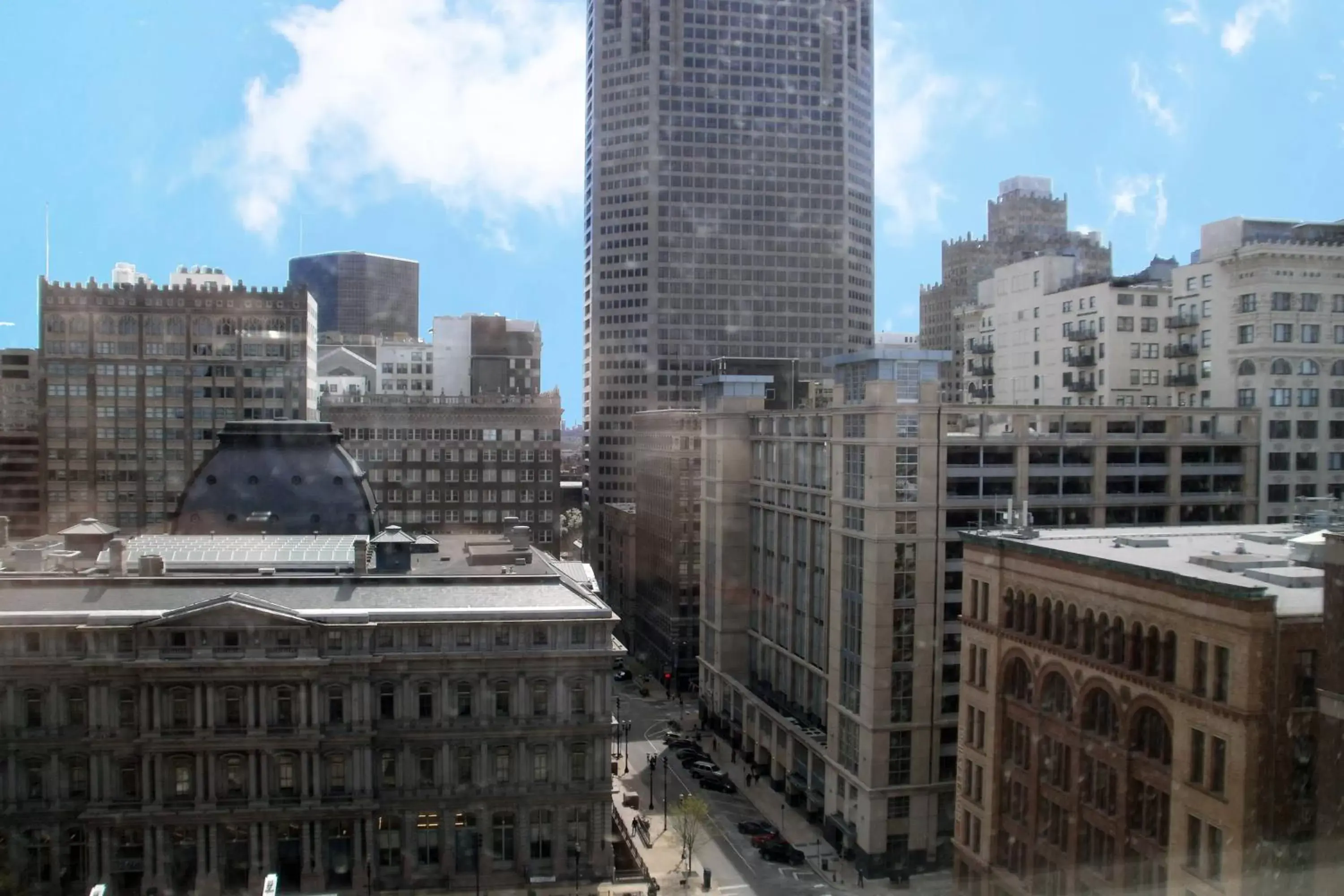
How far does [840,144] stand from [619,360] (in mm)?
14221

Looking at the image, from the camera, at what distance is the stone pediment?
20.8m

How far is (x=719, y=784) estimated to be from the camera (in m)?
29.5

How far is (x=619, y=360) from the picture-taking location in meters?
56.3

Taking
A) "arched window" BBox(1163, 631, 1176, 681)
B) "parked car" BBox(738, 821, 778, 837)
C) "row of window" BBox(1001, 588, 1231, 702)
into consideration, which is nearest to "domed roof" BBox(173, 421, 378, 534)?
"parked car" BBox(738, 821, 778, 837)

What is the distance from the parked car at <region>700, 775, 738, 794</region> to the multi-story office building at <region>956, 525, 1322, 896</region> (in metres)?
10.4

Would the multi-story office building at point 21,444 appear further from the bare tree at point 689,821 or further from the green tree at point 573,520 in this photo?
the green tree at point 573,520

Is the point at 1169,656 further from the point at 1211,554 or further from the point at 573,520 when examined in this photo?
the point at 573,520

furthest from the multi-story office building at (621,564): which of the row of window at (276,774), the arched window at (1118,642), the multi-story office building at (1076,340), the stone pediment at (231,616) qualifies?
the arched window at (1118,642)

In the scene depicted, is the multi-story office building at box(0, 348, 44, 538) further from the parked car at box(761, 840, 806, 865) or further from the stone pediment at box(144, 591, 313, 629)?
the parked car at box(761, 840, 806, 865)

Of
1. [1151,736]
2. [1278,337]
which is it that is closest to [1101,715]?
[1151,736]

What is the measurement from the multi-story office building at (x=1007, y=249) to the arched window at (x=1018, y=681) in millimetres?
7384

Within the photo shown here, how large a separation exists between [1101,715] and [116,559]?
1868cm

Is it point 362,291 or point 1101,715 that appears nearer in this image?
point 1101,715

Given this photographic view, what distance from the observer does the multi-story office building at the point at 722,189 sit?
52.7 meters
